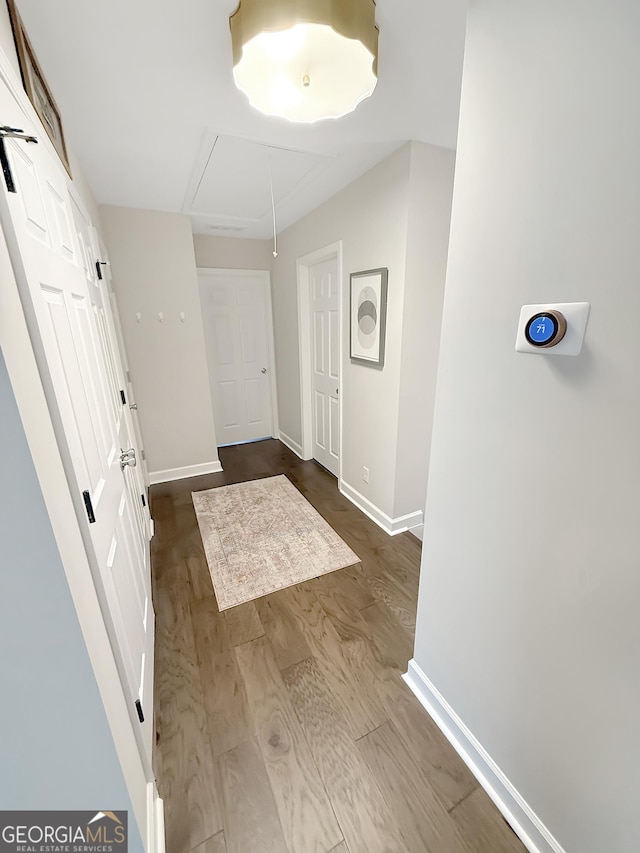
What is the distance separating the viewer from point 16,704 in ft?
2.23

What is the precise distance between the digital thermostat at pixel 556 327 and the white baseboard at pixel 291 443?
3149 millimetres

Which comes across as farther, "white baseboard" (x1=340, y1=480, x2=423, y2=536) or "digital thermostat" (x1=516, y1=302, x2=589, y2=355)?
"white baseboard" (x1=340, y1=480, x2=423, y2=536)

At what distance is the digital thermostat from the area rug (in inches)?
70.6

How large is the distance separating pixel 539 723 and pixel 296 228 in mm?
3585

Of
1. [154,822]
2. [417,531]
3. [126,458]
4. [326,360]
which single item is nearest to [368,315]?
[326,360]

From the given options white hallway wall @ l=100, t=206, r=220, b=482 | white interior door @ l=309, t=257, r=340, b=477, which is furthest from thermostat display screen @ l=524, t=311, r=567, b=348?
white hallway wall @ l=100, t=206, r=220, b=482

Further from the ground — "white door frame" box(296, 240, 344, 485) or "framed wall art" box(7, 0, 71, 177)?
"framed wall art" box(7, 0, 71, 177)

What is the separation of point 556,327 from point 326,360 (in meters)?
2.54

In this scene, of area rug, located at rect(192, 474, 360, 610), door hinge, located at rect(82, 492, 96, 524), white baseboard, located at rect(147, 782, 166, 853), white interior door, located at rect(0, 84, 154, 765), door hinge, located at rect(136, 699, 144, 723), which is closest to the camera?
white interior door, located at rect(0, 84, 154, 765)

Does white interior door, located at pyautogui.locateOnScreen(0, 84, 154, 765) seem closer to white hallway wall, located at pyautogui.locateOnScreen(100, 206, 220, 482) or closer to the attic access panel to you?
the attic access panel

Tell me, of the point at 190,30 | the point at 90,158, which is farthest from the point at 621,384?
the point at 90,158

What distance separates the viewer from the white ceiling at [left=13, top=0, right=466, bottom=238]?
1.05 metres

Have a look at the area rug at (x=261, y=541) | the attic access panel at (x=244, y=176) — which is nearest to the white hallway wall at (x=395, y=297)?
the attic access panel at (x=244, y=176)

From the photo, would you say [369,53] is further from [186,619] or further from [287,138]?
[186,619]
